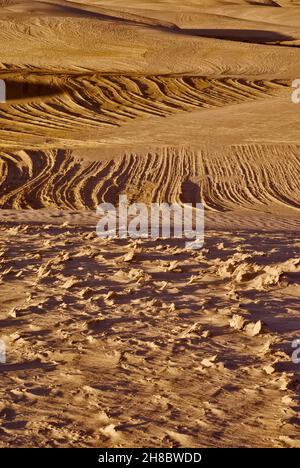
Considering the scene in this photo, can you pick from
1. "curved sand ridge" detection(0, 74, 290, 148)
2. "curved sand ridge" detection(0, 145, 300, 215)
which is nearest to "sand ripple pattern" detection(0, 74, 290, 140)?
"curved sand ridge" detection(0, 74, 290, 148)

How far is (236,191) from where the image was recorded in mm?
15141

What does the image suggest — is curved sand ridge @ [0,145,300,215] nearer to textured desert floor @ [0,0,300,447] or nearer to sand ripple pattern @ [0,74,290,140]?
textured desert floor @ [0,0,300,447]

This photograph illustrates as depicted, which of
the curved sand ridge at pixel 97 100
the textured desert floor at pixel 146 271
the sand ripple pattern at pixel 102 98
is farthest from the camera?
the sand ripple pattern at pixel 102 98

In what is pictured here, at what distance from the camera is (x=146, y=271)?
27.0 feet

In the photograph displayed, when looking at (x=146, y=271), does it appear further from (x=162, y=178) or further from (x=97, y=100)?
(x=97, y=100)

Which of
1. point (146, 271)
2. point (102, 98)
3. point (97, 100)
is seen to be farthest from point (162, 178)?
point (102, 98)

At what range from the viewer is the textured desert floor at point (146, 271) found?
5316 mm

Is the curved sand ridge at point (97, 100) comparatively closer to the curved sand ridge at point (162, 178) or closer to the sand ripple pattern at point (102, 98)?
the sand ripple pattern at point (102, 98)

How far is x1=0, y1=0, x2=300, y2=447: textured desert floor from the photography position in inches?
209

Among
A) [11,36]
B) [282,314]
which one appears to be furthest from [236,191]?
[11,36]

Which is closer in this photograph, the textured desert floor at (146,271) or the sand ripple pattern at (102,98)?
the textured desert floor at (146,271)

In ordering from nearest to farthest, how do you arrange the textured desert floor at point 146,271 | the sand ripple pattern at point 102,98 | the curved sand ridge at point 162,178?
the textured desert floor at point 146,271
the curved sand ridge at point 162,178
the sand ripple pattern at point 102,98


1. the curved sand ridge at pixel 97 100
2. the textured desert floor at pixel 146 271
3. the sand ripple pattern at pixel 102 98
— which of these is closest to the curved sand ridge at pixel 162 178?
the textured desert floor at pixel 146 271
